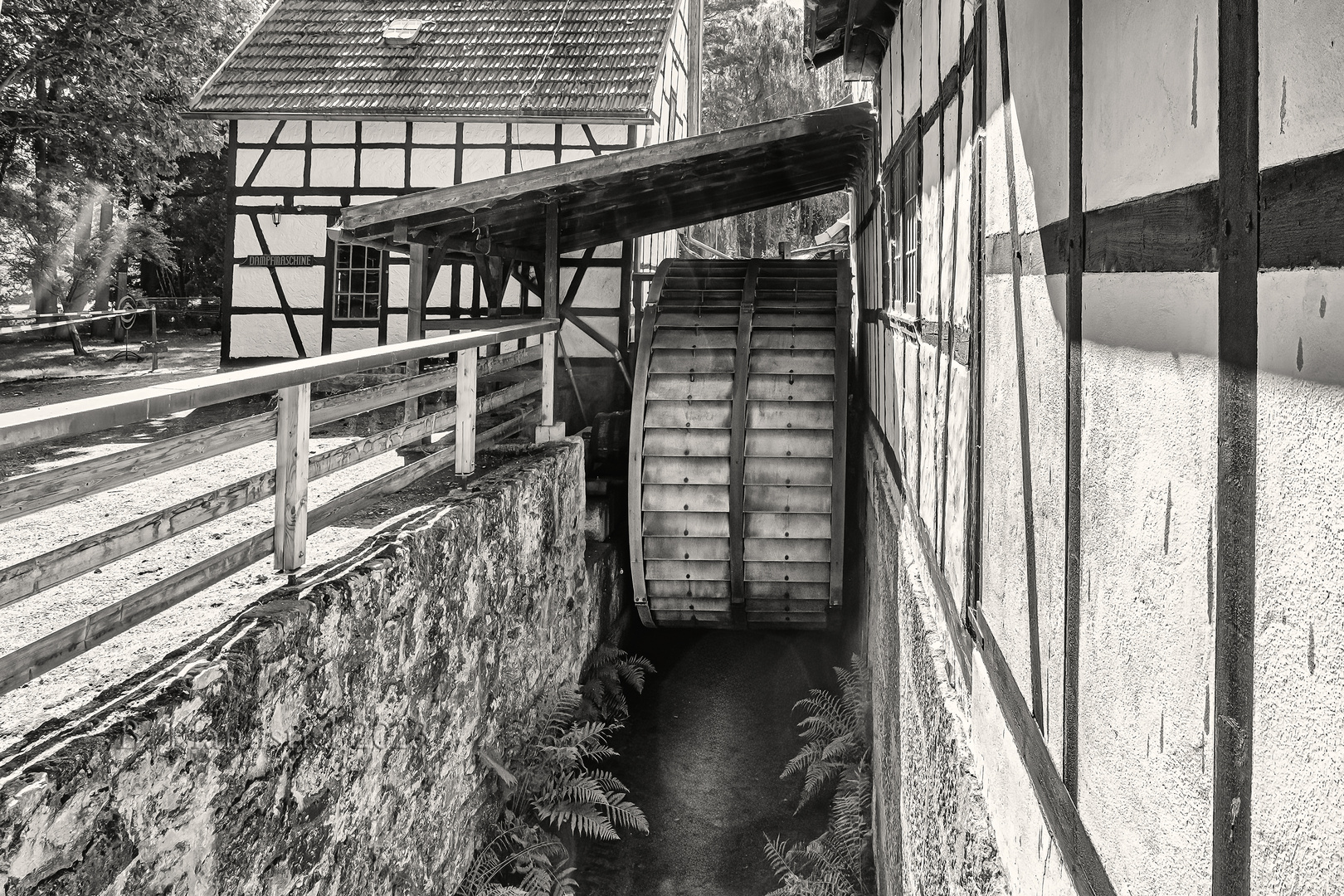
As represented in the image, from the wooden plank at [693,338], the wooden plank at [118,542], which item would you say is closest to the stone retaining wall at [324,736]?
the wooden plank at [118,542]

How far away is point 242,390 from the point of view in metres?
3.27

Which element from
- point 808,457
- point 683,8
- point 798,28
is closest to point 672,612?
point 808,457

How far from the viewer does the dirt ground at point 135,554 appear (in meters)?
3.06

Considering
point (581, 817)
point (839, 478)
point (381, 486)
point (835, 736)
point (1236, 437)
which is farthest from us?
point (839, 478)

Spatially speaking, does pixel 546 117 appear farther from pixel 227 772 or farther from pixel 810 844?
pixel 227 772

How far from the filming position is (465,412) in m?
5.70

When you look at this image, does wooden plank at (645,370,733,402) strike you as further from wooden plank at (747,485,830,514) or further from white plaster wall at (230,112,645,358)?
white plaster wall at (230,112,645,358)

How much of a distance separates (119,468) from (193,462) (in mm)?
306

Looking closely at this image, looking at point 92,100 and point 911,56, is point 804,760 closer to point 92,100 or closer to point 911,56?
point 911,56

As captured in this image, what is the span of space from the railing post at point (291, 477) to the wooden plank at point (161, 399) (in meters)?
0.08

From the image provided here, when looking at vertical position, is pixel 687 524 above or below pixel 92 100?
below

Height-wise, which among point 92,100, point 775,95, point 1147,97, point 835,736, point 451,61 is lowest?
point 835,736

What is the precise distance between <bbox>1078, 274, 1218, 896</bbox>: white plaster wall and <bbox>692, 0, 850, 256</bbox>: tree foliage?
22.4m

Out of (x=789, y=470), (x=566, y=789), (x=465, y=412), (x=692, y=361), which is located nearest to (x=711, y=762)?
(x=566, y=789)
